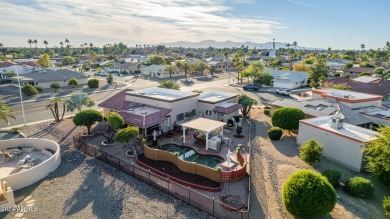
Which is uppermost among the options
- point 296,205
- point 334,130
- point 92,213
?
point 334,130

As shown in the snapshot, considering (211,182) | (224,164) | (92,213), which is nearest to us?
(92,213)

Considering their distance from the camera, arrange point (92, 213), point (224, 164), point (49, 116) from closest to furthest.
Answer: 1. point (92, 213)
2. point (224, 164)
3. point (49, 116)

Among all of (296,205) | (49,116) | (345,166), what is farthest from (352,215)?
(49,116)

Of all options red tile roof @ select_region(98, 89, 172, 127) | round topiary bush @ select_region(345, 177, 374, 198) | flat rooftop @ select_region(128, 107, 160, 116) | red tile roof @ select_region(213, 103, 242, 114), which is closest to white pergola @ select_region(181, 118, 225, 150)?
red tile roof @ select_region(98, 89, 172, 127)

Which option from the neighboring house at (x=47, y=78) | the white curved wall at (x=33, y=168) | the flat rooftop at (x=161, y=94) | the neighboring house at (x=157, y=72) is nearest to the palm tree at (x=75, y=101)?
the flat rooftop at (x=161, y=94)

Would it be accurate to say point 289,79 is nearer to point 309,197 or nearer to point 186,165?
point 186,165

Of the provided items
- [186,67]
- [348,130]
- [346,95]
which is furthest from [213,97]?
[186,67]

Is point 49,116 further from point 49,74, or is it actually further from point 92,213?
point 49,74

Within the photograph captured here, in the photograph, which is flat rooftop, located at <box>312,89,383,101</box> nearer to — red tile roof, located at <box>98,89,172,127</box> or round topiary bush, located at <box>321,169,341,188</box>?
round topiary bush, located at <box>321,169,341,188</box>
